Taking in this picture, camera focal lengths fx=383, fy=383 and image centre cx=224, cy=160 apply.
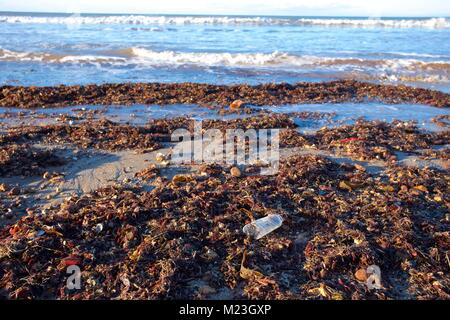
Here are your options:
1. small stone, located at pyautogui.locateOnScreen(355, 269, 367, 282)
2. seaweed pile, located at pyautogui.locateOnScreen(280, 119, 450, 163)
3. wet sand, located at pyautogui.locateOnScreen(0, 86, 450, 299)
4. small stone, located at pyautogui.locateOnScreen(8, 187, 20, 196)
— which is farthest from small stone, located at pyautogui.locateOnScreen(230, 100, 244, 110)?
small stone, located at pyautogui.locateOnScreen(355, 269, 367, 282)

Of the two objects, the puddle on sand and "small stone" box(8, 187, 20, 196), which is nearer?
"small stone" box(8, 187, 20, 196)

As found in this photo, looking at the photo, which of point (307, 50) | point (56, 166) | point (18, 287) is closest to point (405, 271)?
point (18, 287)

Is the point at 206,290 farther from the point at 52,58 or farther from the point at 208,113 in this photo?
the point at 52,58

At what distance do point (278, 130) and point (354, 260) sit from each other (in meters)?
3.66

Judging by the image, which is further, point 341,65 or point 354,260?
point 341,65

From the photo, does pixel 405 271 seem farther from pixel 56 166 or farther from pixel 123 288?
pixel 56 166

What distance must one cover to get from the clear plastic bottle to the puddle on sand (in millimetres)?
3438

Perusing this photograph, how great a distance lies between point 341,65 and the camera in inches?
597

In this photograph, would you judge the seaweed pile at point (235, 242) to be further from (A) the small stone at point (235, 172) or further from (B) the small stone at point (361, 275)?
(A) the small stone at point (235, 172)

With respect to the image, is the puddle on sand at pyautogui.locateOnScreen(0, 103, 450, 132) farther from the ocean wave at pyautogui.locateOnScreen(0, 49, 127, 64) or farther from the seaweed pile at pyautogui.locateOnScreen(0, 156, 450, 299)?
the ocean wave at pyautogui.locateOnScreen(0, 49, 127, 64)

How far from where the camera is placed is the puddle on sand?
23.8ft
